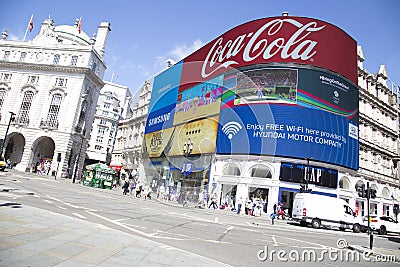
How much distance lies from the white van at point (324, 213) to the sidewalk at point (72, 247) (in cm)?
1714

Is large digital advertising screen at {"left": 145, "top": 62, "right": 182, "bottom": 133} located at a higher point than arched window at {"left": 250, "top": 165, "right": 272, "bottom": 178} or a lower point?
higher

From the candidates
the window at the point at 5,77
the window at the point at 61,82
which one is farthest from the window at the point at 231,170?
the window at the point at 5,77

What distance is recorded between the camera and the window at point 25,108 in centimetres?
4506

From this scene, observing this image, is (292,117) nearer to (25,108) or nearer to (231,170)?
(231,170)

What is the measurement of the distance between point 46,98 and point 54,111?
2.75m

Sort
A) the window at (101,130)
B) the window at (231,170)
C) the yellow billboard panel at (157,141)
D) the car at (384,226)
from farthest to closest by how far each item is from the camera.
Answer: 1. the window at (101,130)
2. the yellow billboard panel at (157,141)
3. the window at (231,170)
4. the car at (384,226)

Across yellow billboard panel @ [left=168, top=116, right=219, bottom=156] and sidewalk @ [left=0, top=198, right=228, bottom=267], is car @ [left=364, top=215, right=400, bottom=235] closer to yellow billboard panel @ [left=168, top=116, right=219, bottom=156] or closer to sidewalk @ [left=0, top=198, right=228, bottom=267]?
yellow billboard panel @ [left=168, top=116, right=219, bottom=156]

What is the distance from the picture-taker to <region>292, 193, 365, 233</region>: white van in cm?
2058

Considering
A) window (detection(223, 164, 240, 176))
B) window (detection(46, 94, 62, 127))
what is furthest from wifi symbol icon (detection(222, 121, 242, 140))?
window (detection(46, 94, 62, 127))

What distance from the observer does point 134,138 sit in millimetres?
62469

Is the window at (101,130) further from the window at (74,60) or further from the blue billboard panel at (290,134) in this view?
the blue billboard panel at (290,134)

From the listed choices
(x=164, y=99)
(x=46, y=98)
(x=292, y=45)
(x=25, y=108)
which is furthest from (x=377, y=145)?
(x=25, y=108)

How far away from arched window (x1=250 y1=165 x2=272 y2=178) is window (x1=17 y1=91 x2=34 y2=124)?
126 ft

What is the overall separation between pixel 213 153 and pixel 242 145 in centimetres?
440
